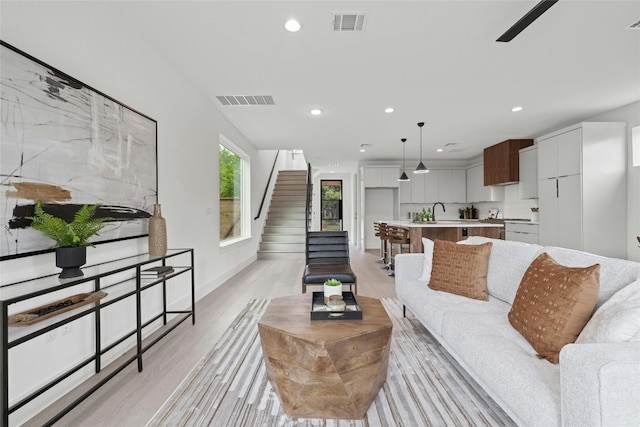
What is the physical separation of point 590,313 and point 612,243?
4.54 metres

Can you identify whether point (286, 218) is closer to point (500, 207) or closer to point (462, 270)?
point (500, 207)

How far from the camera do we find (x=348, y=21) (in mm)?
2533

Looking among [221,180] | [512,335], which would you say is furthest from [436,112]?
[512,335]

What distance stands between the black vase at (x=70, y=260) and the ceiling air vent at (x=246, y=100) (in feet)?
9.77

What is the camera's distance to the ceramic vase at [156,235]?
2580 millimetres

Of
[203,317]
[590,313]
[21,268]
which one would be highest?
[21,268]

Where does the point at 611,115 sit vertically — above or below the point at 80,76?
above

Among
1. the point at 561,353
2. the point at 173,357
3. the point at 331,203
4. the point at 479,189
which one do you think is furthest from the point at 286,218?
the point at 561,353

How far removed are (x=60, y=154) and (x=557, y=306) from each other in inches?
113

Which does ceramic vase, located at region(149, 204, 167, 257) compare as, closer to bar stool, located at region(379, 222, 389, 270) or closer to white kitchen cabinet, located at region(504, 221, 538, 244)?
bar stool, located at region(379, 222, 389, 270)

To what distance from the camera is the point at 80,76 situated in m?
2.12

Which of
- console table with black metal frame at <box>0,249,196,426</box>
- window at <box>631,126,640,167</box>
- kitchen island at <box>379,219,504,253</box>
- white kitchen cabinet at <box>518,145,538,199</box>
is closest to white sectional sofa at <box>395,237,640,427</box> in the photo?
console table with black metal frame at <box>0,249,196,426</box>

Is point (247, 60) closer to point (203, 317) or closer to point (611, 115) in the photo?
point (203, 317)

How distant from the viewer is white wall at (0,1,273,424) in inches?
68.8
